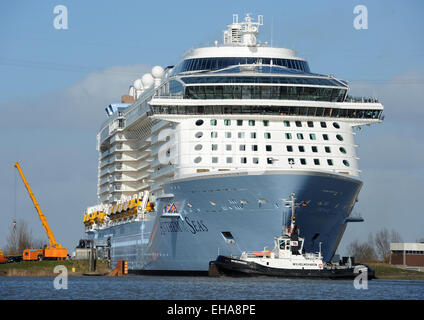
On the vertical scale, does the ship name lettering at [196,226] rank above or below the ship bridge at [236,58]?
below

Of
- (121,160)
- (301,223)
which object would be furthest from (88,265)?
(301,223)

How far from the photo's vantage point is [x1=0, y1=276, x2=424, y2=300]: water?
48.5 metres

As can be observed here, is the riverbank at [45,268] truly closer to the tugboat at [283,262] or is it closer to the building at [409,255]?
the tugboat at [283,262]

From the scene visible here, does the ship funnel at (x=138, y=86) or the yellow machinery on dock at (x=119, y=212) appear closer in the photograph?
the yellow machinery on dock at (x=119, y=212)

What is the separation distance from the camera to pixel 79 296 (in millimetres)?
49969

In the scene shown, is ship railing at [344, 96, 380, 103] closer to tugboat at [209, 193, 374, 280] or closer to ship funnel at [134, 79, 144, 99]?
tugboat at [209, 193, 374, 280]

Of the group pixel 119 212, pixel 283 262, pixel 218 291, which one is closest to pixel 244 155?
pixel 283 262

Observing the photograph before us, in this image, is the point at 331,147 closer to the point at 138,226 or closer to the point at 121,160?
the point at 138,226

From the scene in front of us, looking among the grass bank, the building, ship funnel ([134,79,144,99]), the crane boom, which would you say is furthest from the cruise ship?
the crane boom

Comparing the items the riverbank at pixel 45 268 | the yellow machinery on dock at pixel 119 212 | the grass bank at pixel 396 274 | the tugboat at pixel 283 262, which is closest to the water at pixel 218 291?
the tugboat at pixel 283 262

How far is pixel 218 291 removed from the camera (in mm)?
50406

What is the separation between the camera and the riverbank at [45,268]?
89812 mm

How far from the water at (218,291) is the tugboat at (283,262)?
19.3 inches
